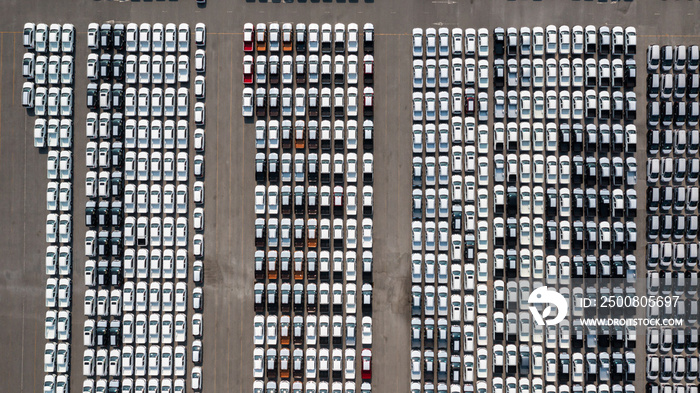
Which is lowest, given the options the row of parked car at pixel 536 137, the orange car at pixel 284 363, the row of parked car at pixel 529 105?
the orange car at pixel 284 363

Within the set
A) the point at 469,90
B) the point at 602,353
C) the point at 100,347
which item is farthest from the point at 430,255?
the point at 100,347

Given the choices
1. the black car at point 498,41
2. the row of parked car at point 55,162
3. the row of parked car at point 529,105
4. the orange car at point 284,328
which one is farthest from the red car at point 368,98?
the row of parked car at point 55,162

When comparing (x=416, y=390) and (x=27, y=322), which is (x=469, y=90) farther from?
(x=27, y=322)

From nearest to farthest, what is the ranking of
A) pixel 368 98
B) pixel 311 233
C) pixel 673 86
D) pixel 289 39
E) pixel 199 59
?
pixel 368 98, pixel 311 233, pixel 673 86, pixel 199 59, pixel 289 39

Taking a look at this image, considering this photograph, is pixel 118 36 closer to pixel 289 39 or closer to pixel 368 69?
pixel 289 39

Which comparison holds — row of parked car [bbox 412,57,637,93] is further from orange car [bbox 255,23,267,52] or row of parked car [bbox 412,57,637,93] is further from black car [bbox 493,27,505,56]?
orange car [bbox 255,23,267,52]

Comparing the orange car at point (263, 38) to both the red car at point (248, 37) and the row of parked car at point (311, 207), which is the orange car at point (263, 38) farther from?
the red car at point (248, 37)

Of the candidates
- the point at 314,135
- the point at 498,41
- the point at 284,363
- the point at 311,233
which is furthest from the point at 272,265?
the point at 498,41
